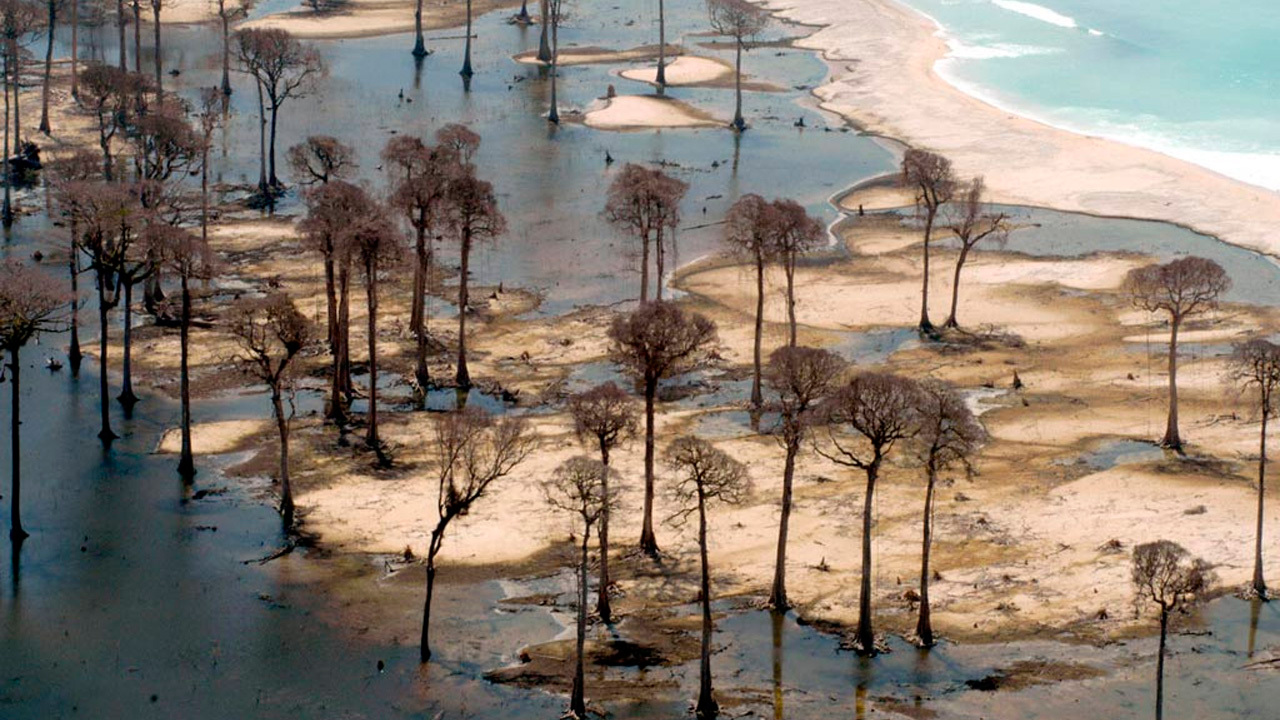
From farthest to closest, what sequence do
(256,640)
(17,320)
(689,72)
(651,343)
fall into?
(689,72) < (17,320) < (651,343) < (256,640)

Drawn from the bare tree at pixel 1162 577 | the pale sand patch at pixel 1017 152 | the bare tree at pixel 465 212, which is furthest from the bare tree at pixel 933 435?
the pale sand patch at pixel 1017 152

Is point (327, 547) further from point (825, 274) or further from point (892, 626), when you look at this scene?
point (825, 274)

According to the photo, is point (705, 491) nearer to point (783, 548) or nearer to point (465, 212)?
point (783, 548)

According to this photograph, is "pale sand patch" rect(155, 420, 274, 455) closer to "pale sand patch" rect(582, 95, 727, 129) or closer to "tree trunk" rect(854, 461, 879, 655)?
"tree trunk" rect(854, 461, 879, 655)

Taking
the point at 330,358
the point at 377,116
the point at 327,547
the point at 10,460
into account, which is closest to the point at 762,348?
the point at 330,358

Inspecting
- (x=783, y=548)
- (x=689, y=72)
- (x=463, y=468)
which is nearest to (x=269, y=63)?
(x=689, y=72)

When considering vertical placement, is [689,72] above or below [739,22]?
below

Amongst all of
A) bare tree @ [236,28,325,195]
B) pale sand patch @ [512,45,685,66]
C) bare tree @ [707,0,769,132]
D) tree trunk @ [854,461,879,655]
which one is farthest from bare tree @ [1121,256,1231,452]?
pale sand patch @ [512,45,685,66]
